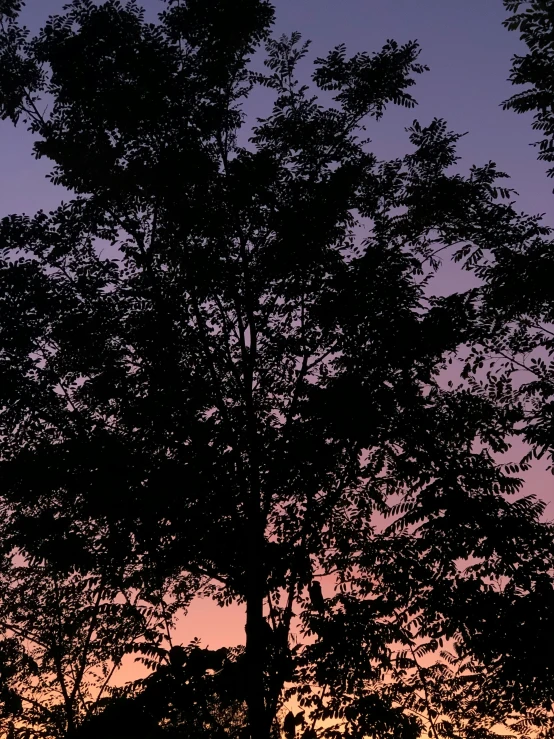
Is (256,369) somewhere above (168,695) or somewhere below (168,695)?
above

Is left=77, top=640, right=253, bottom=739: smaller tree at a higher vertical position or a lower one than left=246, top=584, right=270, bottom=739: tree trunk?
lower

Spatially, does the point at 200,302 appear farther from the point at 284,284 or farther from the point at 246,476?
the point at 246,476

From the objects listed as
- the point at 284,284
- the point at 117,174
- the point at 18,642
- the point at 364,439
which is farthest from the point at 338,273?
the point at 18,642

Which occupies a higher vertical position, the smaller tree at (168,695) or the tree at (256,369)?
the tree at (256,369)

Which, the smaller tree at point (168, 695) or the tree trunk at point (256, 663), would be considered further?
the tree trunk at point (256, 663)

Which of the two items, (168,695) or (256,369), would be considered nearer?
(168,695)

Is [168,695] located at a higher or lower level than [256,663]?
lower

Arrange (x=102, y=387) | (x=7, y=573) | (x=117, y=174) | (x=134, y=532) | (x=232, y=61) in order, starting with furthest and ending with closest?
1. (x=7, y=573)
2. (x=232, y=61)
3. (x=117, y=174)
4. (x=102, y=387)
5. (x=134, y=532)

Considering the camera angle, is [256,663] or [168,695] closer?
[168,695]

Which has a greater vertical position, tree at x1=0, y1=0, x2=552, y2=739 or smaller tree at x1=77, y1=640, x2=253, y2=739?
tree at x1=0, y1=0, x2=552, y2=739

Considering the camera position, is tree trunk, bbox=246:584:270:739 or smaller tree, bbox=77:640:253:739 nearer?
smaller tree, bbox=77:640:253:739

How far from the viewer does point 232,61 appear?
16.2 meters

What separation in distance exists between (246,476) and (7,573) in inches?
511

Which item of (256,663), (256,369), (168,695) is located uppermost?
(256,369)
